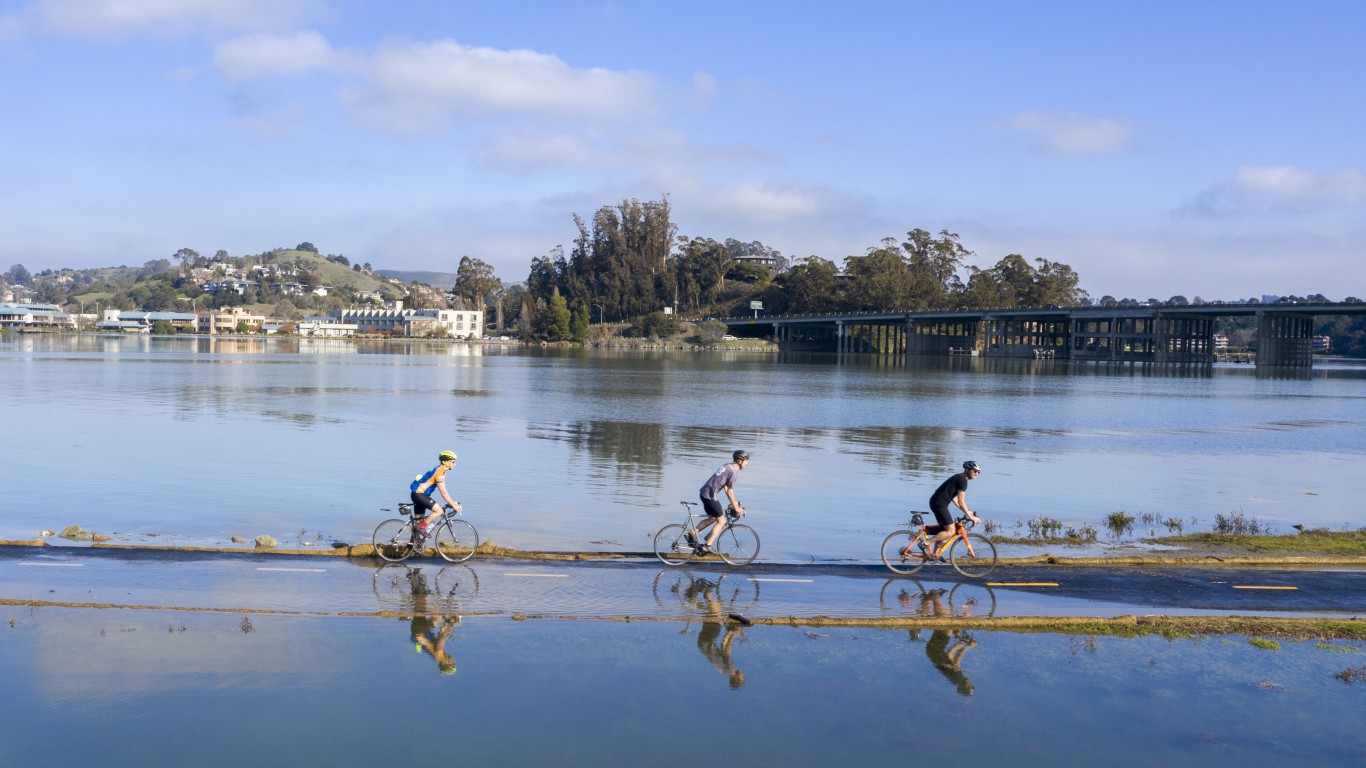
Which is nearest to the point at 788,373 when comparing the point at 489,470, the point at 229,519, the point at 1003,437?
the point at 1003,437

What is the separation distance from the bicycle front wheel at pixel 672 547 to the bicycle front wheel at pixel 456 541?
300 centimetres

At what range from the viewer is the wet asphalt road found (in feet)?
50.4

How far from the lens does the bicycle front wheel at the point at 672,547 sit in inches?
717

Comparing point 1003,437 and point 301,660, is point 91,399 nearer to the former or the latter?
point 1003,437

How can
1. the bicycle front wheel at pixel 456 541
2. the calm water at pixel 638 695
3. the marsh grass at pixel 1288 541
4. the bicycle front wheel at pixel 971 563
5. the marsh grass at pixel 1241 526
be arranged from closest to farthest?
the calm water at pixel 638 695 → the bicycle front wheel at pixel 971 563 → the bicycle front wheel at pixel 456 541 → the marsh grass at pixel 1288 541 → the marsh grass at pixel 1241 526

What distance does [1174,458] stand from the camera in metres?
41.8

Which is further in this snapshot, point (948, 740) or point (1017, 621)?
point (1017, 621)

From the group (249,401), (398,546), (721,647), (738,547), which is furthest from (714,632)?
(249,401)

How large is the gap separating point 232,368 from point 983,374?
77062 millimetres

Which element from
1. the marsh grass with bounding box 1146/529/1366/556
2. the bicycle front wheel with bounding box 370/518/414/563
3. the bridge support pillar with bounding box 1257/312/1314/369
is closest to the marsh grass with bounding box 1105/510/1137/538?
the marsh grass with bounding box 1146/529/1366/556

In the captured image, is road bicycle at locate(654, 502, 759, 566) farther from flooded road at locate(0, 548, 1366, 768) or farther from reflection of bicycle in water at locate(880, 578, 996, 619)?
reflection of bicycle in water at locate(880, 578, 996, 619)

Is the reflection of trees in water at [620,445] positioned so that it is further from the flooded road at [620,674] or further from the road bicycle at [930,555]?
the flooded road at [620,674]

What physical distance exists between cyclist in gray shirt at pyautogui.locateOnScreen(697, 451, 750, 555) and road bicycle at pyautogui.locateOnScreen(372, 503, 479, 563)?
3735mm

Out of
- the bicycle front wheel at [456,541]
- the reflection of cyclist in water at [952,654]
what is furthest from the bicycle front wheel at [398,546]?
the reflection of cyclist in water at [952,654]
